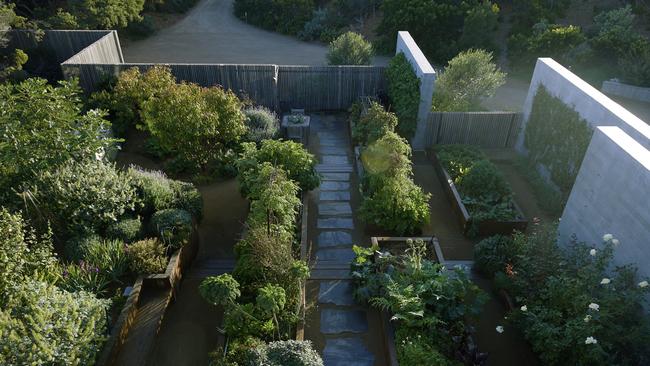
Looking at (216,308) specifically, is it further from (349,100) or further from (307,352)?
(349,100)

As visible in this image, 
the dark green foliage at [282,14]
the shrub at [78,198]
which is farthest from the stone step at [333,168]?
the dark green foliage at [282,14]

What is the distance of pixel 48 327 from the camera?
15.9 ft

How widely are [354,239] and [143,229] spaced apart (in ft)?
12.8

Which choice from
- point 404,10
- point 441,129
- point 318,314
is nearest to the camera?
point 318,314

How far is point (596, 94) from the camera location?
348 inches

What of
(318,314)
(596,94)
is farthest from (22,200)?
(596,94)

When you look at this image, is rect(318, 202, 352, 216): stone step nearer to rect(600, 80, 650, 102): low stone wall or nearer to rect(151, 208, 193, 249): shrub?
rect(151, 208, 193, 249): shrub

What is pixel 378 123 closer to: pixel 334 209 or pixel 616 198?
pixel 334 209

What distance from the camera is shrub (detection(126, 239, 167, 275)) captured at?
684 cm

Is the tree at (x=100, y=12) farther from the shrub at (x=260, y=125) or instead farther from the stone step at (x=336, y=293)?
the stone step at (x=336, y=293)

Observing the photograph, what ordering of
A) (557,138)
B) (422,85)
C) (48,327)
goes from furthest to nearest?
(422,85) → (557,138) → (48,327)

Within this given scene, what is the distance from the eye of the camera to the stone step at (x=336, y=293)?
697 centimetres

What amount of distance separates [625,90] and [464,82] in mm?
7063

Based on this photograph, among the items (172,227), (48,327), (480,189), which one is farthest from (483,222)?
(48,327)
